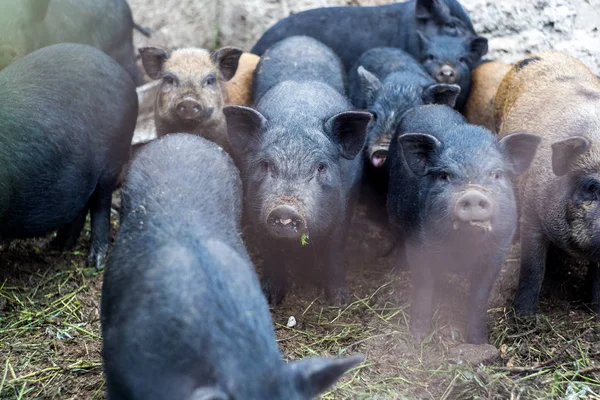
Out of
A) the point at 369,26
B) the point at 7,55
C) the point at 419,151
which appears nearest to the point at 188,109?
the point at 7,55

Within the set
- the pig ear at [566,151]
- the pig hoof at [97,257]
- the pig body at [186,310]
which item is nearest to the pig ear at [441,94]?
the pig ear at [566,151]

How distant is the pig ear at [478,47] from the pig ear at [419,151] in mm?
2796

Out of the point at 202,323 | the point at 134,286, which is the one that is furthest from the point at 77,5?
the point at 202,323

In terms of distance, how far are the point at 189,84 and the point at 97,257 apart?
159 centimetres

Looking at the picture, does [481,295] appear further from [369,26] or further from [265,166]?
[369,26]

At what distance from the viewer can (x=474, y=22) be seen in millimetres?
7570

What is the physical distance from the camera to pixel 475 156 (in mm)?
4410

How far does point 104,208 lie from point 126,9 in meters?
2.43

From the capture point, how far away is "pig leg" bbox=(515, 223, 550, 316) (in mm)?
5074

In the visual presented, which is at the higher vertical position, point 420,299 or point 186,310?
point 186,310

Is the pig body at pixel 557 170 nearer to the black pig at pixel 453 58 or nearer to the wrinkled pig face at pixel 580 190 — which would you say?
the wrinkled pig face at pixel 580 190

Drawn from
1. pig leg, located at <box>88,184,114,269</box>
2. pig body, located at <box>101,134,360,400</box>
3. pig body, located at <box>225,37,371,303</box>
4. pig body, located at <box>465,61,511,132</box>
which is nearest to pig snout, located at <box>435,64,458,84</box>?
pig body, located at <box>465,61,511,132</box>

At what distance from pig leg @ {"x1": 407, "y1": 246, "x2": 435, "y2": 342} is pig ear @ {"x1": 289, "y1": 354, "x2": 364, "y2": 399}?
6.99ft

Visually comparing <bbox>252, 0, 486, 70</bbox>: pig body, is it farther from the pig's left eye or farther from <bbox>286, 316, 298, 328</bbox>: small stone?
<bbox>286, 316, 298, 328</bbox>: small stone
